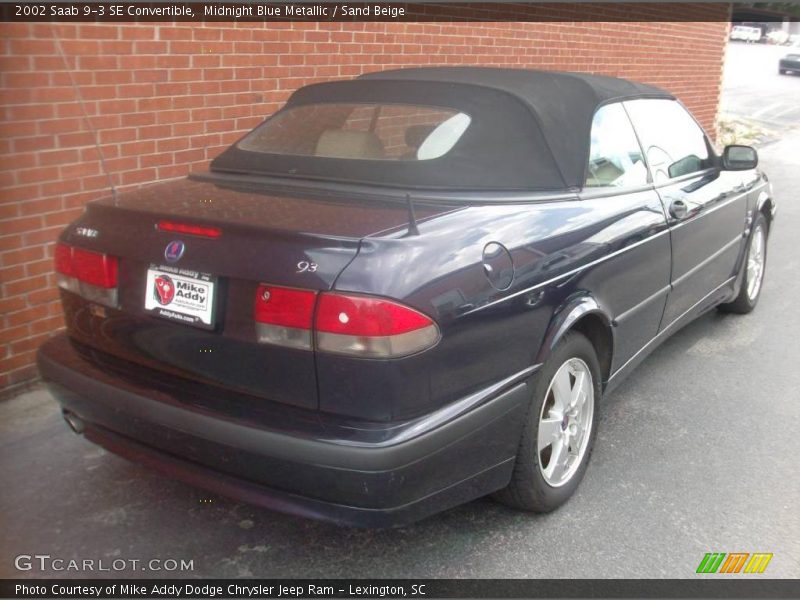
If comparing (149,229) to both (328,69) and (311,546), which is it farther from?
(328,69)

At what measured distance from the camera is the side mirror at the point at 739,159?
469cm

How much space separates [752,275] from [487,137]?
3.17 meters

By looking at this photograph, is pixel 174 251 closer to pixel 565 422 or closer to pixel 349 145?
pixel 349 145

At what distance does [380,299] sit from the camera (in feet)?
7.54

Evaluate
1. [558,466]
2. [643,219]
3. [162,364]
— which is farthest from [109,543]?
[643,219]

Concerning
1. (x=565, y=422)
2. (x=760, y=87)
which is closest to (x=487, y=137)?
(x=565, y=422)

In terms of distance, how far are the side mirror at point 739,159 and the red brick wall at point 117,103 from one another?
2756 mm

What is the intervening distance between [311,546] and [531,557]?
30.3 inches

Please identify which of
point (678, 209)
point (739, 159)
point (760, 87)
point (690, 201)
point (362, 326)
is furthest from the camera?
point (760, 87)

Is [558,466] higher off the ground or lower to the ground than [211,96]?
lower

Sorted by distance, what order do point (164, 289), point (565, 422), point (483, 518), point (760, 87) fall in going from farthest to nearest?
point (760, 87) < point (565, 422) < point (483, 518) < point (164, 289)

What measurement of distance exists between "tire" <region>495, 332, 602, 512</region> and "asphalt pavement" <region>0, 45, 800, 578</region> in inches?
4.2

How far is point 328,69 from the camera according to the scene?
5777mm

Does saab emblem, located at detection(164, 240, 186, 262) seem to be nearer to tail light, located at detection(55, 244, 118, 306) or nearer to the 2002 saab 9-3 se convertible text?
the 2002 saab 9-3 se convertible text
